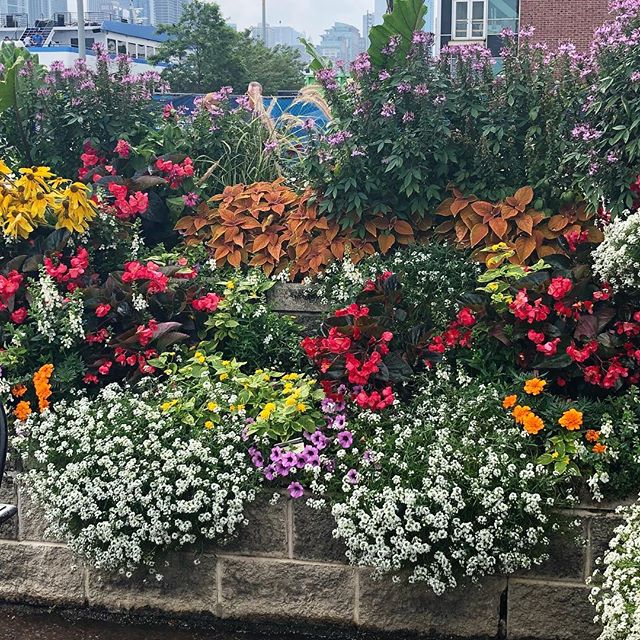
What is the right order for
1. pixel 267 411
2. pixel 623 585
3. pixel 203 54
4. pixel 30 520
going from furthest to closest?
pixel 203 54 < pixel 30 520 < pixel 267 411 < pixel 623 585

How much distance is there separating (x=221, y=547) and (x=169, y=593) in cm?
29

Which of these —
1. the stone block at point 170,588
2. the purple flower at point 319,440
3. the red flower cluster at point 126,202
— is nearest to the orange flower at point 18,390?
the stone block at point 170,588

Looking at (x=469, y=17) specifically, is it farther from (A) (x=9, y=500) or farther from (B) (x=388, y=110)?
(A) (x=9, y=500)

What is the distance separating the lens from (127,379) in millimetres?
3836

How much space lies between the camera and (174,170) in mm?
4910

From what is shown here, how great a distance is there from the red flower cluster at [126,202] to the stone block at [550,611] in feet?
8.75

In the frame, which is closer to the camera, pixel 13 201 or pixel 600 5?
pixel 13 201

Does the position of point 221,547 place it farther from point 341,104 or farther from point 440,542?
point 341,104

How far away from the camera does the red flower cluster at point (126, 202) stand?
4564mm

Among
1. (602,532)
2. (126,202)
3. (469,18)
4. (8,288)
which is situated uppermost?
(469,18)

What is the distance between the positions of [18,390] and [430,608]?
1.93 meters


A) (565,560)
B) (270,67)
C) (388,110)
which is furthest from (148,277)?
(270,67)

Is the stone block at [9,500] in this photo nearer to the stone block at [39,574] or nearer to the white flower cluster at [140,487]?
the stone block at [39,574]

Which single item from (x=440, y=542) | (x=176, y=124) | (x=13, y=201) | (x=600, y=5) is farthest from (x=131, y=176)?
(x=600, y=5)
